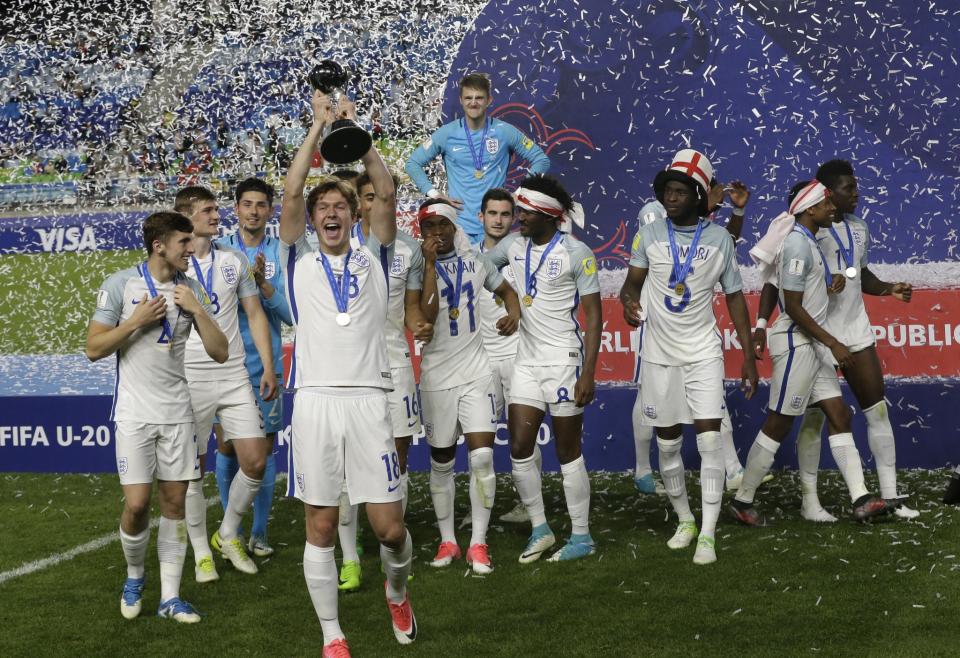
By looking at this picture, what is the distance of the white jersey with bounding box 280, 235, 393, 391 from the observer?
517 centimetres

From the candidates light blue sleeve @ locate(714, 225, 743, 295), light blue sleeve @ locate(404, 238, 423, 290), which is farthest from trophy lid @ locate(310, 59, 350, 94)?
light blue sleeve @ locate(714, 225, 743, 295)

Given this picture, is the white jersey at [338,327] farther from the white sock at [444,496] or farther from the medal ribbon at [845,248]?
the medal ribbon at [845,248]

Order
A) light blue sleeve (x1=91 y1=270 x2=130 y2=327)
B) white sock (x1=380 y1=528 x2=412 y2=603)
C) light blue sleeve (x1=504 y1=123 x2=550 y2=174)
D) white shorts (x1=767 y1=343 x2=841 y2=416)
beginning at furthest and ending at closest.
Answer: light blue sleeve (x1=504 y1=123 x2=550 y2=174)
white shorts (x1=767 y1=343 x2=841 y2=416)
light blue sleeve (x1=91 y1=270 x2=130 y2=327)
white sock (x1=380 y1=528 x2=412 y2=603)

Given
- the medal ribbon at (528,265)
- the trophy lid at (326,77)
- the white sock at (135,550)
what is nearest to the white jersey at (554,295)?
the medal ribbon at (528,265)

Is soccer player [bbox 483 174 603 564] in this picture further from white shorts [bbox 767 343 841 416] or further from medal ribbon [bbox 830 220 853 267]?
medal ribbon [bbox 830 220 853 267]

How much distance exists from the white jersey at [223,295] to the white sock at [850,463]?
3.54 m

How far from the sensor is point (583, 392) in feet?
22.1

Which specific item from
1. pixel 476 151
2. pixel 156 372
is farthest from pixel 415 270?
pixel 476 151

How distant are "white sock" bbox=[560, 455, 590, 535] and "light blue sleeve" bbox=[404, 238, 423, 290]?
1.28 metres

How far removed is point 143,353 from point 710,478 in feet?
10.1

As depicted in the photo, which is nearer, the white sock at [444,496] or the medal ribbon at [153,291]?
the medal ribbon at [153,291]

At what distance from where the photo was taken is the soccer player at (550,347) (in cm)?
687

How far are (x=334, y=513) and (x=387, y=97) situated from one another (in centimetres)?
679

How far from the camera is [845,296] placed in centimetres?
778
